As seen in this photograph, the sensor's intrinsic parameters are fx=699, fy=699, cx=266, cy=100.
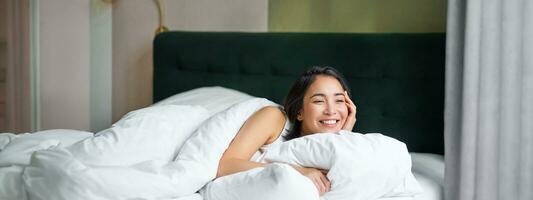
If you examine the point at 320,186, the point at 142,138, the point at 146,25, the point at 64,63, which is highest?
the point at 146,25

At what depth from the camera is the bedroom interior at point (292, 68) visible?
2.31m

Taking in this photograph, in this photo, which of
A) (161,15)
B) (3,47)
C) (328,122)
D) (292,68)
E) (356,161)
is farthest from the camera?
(3,47)

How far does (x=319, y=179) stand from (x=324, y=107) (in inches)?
15.3

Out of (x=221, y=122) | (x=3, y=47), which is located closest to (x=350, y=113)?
(x=221, y=122)

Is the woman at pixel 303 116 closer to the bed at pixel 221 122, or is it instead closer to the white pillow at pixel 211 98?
the bed at pixel 221 122

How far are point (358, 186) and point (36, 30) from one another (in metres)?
2.49

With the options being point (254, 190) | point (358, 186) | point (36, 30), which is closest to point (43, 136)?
point (254, 190)

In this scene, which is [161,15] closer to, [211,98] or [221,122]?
[211,98]

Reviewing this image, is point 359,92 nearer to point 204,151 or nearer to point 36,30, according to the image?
point 204,151

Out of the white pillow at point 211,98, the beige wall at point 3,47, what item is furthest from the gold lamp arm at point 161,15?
the beige wall at point 3,47

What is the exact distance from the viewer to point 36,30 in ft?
12.4

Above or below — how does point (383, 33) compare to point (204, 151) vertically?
above

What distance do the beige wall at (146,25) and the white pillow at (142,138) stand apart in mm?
1136

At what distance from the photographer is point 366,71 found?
279cm
